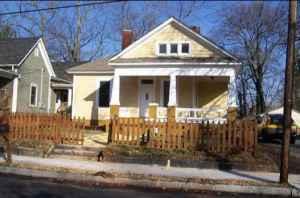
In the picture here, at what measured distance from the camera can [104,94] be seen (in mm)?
29453

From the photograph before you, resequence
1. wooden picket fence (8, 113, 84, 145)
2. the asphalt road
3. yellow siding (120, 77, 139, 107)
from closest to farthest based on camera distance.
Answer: the asphalt road < wooden picket fence (8, 113, 84, 145) < yellow siding (120, 77, 139, 107)

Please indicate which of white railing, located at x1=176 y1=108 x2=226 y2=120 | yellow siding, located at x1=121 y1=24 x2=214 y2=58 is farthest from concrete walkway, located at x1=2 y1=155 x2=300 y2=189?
yellow siding, located at x1=121 y1=24 x2=214 y2=58

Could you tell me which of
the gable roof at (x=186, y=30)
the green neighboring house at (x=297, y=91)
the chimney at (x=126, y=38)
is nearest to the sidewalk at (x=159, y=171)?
the gable roof at (x=186, y=30)

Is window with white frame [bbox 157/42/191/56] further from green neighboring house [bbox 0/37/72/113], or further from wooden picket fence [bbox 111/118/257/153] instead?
green neighboring house [bbox 0/37/72/113]

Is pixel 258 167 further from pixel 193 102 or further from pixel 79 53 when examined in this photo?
pixel 79 53

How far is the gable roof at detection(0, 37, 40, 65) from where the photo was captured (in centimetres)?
3328

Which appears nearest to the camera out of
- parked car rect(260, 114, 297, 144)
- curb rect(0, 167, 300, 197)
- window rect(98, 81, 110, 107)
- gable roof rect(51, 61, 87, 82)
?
curb rect(0, 167, 300, 197)

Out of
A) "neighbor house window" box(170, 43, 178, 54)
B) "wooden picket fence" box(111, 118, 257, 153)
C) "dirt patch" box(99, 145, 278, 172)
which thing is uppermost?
"neighbor house window" box(170, 43, 178, 54)

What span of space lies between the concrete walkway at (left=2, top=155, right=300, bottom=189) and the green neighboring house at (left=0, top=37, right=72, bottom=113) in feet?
52.7

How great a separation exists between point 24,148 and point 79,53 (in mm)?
41936

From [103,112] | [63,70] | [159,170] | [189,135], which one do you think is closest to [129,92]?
[103,112]

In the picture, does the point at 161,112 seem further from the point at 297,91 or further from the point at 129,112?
the point at 297,91

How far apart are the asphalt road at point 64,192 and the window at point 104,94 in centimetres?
1665

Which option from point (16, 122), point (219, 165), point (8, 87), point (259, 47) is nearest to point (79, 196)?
point (219, 165)
